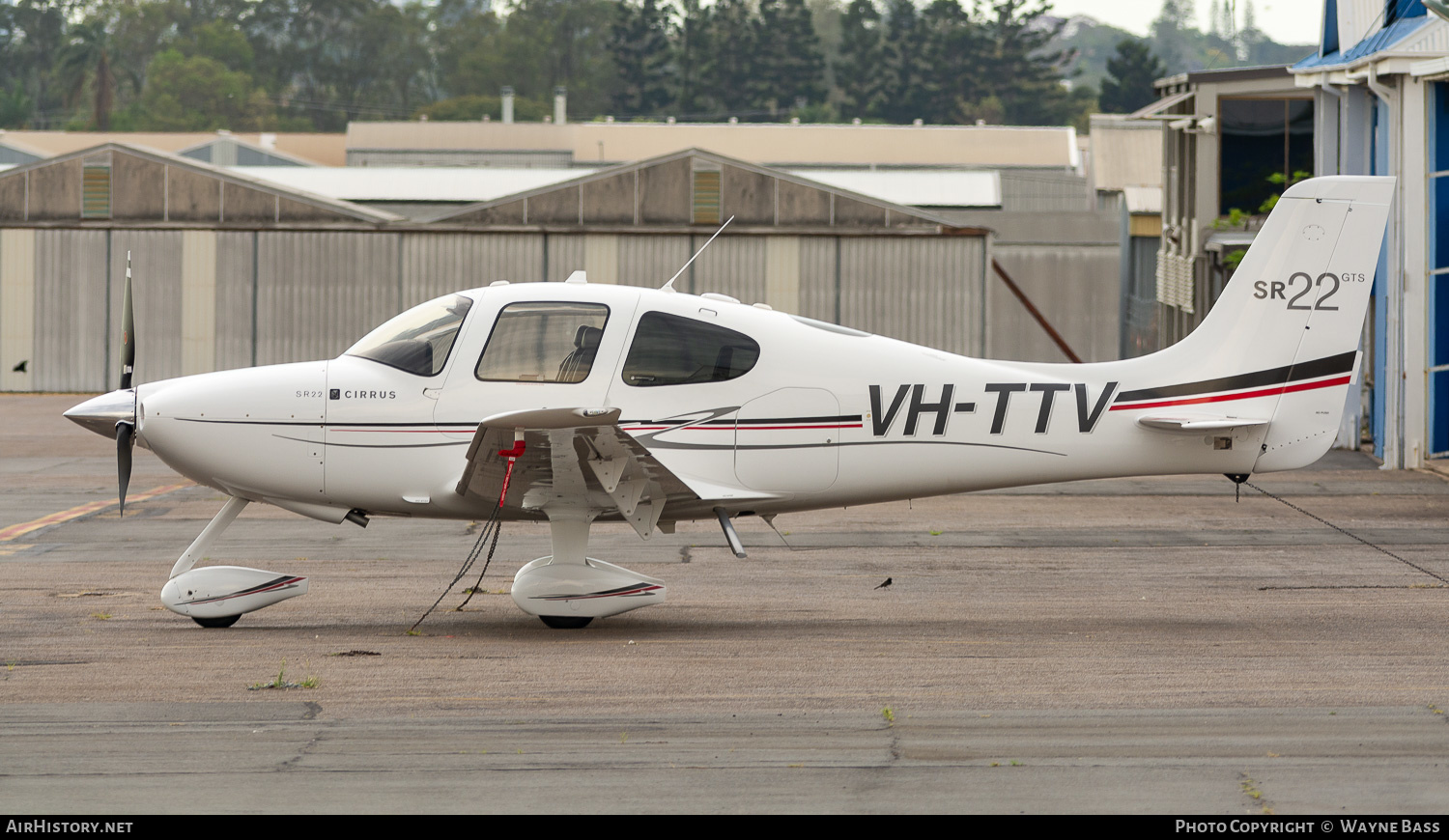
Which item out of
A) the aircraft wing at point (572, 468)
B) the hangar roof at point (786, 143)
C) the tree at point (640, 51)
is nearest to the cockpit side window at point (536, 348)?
the aircraft wing at point (572, 468)

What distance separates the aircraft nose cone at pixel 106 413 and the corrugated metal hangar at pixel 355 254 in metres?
23.2

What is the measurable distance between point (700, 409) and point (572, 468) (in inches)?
37.5

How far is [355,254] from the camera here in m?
32.9

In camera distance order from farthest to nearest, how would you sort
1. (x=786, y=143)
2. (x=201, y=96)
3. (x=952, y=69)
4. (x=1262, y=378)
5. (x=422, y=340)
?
(x=201, y=96) → (x=952, y=69) → (x=786, y=143) → (x=1262, y=378) → (x=422, y=340)

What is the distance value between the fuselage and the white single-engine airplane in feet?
0.05

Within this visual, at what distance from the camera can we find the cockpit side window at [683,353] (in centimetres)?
955

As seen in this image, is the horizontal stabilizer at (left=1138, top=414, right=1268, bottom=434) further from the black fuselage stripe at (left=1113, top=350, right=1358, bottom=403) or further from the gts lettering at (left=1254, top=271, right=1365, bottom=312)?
the gts lettering at (left=1254, top=271, right=1365, bottom=312)

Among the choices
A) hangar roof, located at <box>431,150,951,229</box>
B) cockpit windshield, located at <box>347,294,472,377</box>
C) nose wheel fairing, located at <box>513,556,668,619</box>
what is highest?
hangar roof, located at <box>431,150,951,229</box>

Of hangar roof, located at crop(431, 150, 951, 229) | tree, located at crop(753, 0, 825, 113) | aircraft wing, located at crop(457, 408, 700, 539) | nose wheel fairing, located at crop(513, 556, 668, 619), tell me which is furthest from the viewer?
tree, located at crop(753, 0, 825, 113)

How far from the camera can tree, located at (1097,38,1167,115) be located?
324 feet

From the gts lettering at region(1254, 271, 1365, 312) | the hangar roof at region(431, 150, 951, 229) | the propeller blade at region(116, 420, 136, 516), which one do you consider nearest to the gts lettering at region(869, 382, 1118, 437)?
the gts lettering at region(1254, 271, 1365, 312)

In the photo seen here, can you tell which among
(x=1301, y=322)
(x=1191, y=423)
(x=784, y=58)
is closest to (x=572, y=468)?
(x=1191, y=423)

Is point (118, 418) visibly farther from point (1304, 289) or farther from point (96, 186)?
point (96, 186)
